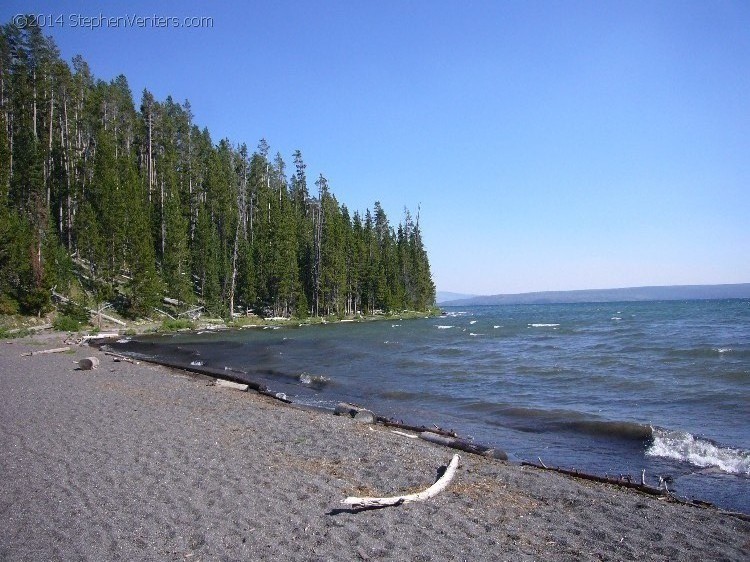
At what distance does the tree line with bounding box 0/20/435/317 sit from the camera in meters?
42.7

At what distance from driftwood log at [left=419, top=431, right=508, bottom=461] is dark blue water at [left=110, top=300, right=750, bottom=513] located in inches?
29.6

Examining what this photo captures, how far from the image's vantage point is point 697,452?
1105cm

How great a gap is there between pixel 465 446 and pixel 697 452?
17.2 ft

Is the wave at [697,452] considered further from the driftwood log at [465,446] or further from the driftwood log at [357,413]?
the driftwood log at [357,413]

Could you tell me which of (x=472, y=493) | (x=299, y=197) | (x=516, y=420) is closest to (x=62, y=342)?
(x=516, y=420)

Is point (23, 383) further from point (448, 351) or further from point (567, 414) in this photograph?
point (448, 351)

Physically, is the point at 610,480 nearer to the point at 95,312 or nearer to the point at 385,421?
the point at 385,421

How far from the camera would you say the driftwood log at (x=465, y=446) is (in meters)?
10.3

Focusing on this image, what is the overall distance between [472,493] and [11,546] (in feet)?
19.5

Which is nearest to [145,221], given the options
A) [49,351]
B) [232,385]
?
[49,351]

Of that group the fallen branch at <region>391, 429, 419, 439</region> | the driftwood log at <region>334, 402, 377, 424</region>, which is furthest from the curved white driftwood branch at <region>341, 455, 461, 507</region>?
the driftwood log at <region>334, 402, 377, 424</region>

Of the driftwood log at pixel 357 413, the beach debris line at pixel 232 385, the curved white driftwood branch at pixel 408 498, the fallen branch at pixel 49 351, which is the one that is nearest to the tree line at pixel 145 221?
the fallen branch at pixel 49 351

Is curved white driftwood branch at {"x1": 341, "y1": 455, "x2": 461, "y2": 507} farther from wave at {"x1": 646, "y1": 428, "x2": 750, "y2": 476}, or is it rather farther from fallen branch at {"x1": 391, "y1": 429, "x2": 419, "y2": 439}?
wave at {"x1": 646, "y1": 428, "x2": 750, "y2": 476}

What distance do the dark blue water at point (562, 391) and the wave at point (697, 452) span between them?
1.1 inches
